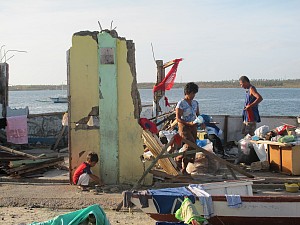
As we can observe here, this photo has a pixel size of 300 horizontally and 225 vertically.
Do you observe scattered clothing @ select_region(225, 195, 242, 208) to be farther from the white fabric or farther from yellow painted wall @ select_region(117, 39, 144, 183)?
the white fabric

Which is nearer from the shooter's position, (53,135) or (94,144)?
(94,144)

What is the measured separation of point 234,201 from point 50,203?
11.3 feet

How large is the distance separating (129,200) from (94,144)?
9.81 ft

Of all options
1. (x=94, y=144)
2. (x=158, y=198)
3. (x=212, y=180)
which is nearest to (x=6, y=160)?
(x=94, y=144)

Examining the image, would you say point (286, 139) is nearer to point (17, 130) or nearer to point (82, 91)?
point (82, 91)

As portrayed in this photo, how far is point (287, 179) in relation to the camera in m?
10.2

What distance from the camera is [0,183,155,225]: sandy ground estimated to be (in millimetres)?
8125

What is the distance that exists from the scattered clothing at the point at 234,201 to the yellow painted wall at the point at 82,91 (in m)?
3.64

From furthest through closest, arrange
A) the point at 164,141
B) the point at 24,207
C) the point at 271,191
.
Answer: the point at 164,141 < the point at 271,191 < the point at 24,207

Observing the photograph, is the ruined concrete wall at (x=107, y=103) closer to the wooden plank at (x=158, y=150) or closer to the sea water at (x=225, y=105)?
the wooden plank at (x=158, y=150)

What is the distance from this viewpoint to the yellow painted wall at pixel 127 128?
998 cm

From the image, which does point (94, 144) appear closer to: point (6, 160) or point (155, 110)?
point (6, 160)

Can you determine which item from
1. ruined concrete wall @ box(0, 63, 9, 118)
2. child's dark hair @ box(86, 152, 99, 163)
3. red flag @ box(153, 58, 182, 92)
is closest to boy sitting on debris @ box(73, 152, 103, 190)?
child's dark hair @ box(86, 152, 99, 163)

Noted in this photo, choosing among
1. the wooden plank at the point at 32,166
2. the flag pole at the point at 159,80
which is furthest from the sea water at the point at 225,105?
the wooden plank at the point at 32,166
